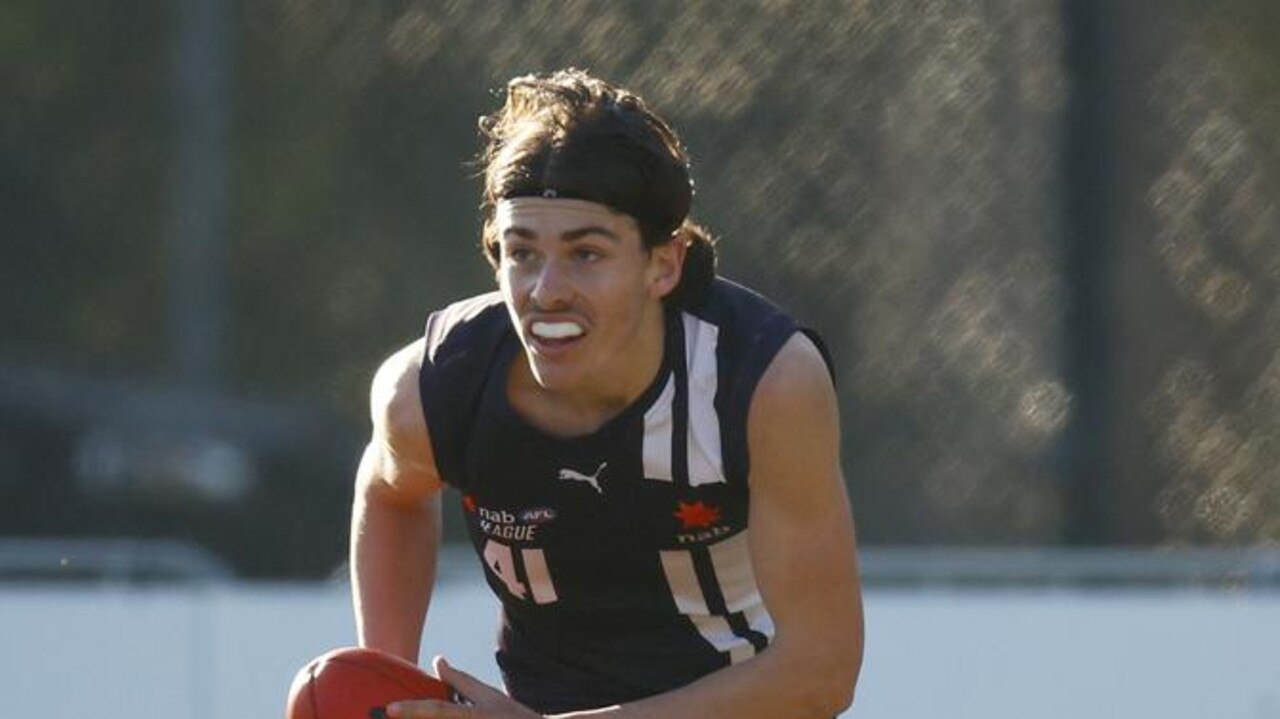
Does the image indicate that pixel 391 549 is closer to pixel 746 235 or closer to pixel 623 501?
pixel 623 501

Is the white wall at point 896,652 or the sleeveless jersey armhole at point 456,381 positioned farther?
the white wall at point 896,652

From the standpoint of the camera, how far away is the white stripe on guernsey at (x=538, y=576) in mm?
3662

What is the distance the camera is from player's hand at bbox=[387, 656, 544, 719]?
3.50 metres

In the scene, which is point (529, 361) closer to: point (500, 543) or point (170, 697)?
point (500, 543)

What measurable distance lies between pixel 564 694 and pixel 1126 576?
2.95 metres

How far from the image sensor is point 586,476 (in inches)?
141

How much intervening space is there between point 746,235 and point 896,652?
2526 millimetres

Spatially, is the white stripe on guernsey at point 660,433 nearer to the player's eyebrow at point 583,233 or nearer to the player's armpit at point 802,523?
the player's armpit at point 802,523

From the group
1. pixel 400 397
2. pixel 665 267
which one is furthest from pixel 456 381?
pixel 665 267

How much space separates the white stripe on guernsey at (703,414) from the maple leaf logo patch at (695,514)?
0.13 ft

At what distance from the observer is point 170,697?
582 cm

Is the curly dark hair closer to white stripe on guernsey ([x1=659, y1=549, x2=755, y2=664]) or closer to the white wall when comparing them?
white stripe on guernsey ([x1=659, y1=549, x2=755, y2=664])

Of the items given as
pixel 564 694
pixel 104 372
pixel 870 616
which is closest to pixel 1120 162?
pixel 870 616

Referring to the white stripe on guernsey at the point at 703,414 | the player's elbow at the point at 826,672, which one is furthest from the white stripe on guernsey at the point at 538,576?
the player's elbow at the point at 826,672
